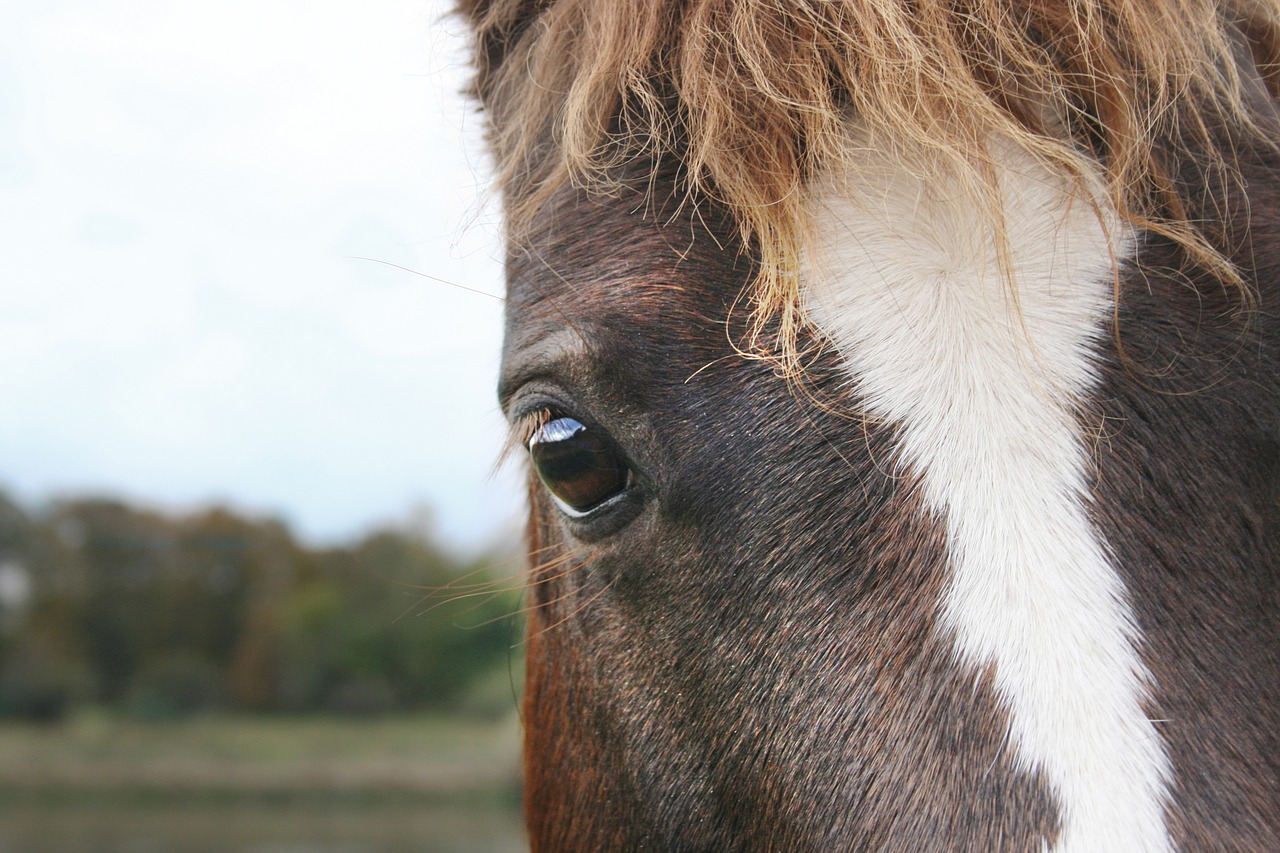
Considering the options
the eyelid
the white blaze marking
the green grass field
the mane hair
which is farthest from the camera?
the green grass field

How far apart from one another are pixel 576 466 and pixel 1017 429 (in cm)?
73

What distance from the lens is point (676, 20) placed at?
6.13 ft

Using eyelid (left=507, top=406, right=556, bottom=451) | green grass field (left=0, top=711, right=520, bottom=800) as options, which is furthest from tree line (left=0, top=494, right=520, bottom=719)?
eyelid (left=507, top=406, right=556, bottom=451)

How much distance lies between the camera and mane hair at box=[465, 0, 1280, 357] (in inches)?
62.4

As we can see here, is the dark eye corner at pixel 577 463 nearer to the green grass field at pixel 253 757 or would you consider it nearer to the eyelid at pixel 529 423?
the eyelid at pixel 529 423

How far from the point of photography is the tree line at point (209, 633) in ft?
122

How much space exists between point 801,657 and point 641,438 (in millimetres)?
438

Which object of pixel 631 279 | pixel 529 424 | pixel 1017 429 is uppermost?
A: pixel 631 279

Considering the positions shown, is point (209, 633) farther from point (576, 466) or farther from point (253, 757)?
point (576, 466)

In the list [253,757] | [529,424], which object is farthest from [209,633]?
[529,424]

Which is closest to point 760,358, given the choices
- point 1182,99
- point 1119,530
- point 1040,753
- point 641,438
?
point 641,438

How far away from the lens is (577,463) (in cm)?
169

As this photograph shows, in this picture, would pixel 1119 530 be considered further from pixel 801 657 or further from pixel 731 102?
pixel 731 102

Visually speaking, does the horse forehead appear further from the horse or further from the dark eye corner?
the dark eye corner
